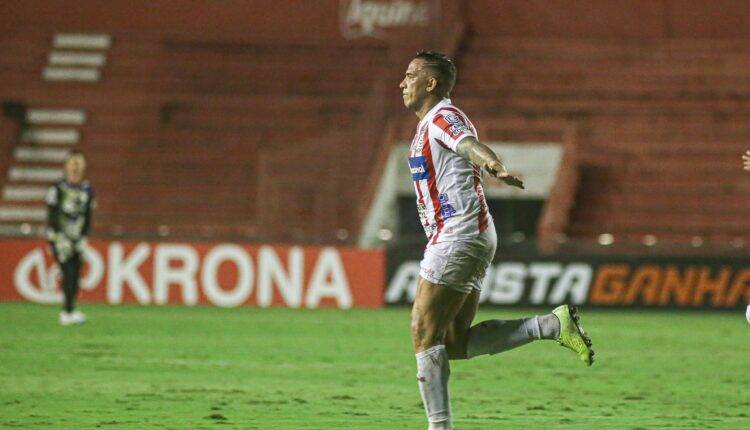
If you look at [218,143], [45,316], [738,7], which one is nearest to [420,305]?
[45,316]

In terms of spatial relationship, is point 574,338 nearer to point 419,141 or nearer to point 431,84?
point 419,141

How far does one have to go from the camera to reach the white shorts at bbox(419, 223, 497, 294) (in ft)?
23.4

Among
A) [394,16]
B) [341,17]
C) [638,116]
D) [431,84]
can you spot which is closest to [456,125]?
[431,84]

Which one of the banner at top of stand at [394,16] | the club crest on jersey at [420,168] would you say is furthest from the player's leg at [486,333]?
the banner at top of stand at [394,16]

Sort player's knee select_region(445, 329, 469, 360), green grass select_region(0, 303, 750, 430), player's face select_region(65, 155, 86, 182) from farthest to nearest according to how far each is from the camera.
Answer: player's face select_region(65, 155, 86, 182)
green grass select_region(0, 303, 750, 430)
player's knee select_region(445, 329, 469, 360)

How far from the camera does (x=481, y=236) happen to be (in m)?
7.22

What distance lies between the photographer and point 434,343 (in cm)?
710

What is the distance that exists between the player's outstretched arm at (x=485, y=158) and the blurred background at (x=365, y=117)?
41.5 ft

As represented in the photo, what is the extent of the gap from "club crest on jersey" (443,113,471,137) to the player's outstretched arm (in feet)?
0.25

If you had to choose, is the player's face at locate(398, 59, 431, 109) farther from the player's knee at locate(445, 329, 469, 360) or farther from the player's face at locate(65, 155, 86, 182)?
the player's face at locate(65, 155, 86, 182)

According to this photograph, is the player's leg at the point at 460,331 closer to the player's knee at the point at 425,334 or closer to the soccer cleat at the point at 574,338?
the player's knee at the point at 425,334

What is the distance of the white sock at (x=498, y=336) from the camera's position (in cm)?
755

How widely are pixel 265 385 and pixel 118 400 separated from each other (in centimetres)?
143

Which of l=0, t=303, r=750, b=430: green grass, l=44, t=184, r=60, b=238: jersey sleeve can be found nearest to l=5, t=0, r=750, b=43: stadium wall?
l=0, t=303, r=750, b=430: green grass
